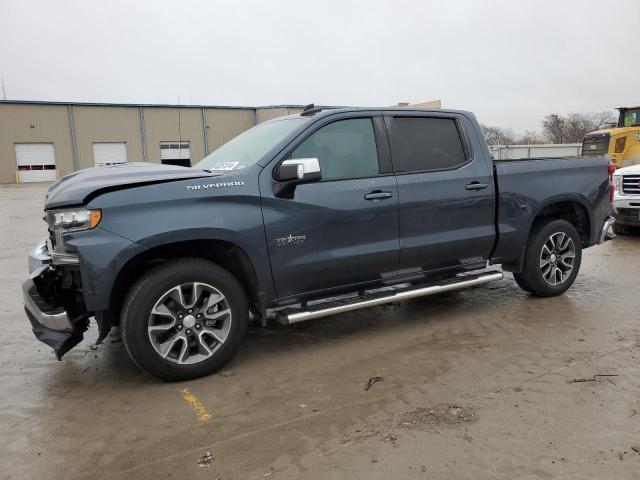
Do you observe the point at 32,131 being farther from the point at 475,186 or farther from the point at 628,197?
the point at 475,186

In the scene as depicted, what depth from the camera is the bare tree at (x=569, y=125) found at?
59.5m

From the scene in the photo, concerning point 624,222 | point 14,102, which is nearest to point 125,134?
point 14,102

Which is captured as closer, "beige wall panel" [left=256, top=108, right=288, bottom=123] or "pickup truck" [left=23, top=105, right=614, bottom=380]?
"pickup truck" [left=23, top=105, right=614, bottom=380]

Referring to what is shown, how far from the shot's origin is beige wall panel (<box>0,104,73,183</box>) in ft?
129

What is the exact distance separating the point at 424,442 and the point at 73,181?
301cm

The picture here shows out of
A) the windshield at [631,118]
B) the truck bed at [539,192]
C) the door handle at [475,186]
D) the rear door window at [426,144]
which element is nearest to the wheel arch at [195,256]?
the rear door window at [426,144]

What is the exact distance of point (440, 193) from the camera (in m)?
4.65

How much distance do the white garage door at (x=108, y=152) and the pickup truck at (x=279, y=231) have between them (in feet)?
133

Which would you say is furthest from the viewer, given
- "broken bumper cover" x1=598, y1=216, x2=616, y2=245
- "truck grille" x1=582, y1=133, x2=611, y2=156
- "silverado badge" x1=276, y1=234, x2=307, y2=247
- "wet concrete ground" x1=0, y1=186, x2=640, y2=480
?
"truck grille" x1=582, y1=133, x2=611, y2=156

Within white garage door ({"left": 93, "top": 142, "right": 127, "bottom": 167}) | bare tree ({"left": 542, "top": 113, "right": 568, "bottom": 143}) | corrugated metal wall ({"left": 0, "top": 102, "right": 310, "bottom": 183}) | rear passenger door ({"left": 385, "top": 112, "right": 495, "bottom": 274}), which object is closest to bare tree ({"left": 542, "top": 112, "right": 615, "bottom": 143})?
bare tree ({"left": 542, "top": 113, "right": 568, "bottom": 143})

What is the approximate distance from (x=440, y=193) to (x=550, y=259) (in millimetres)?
1718

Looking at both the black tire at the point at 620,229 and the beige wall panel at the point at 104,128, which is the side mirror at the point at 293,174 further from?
the beige wall panel at the point at 104,128

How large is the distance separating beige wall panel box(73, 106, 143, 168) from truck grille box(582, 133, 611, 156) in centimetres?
3412

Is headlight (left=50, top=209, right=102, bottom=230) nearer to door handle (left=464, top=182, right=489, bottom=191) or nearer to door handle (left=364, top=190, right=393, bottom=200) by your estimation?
door handle (left=364, top=190, right=393, bottom=200)
